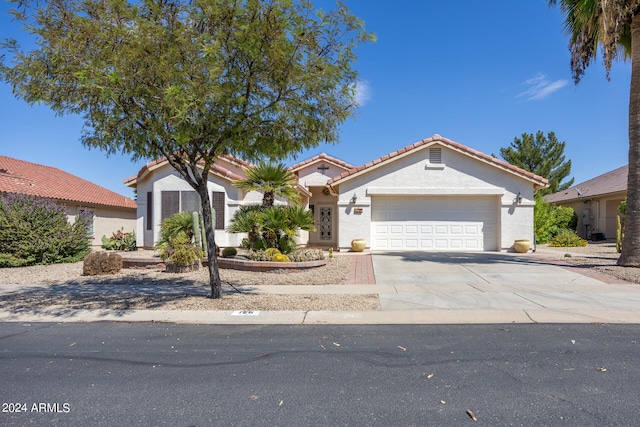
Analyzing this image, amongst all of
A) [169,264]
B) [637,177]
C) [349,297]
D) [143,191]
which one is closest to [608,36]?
[637,177]

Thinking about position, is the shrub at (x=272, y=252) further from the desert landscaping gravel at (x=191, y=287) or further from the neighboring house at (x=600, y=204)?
the neighboring house at (x=600, y=204)

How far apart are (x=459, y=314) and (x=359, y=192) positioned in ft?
35.3

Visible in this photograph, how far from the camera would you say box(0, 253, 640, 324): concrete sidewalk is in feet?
22.5

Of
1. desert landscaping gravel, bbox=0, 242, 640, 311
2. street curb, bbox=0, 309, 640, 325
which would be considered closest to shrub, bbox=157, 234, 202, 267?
desert landscaping gravel, bbox=0, 242, 640, 311

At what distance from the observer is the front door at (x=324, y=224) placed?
22.6 m

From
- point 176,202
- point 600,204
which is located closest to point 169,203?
point 176,202

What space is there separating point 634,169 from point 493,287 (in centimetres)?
598

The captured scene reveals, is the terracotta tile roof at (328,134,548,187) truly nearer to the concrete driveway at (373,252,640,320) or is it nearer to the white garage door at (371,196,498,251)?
the white garage door at (371,196,498,251)

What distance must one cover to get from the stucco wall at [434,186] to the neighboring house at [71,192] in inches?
495

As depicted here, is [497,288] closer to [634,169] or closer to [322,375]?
[634,169]

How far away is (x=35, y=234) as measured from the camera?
524 inches

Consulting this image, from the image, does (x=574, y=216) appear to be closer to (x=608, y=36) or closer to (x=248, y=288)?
(x=608, y=36)

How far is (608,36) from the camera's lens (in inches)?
437

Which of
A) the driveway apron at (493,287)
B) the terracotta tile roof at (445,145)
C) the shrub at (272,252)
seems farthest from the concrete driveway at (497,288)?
the terracotta tile roof at (445,145)
